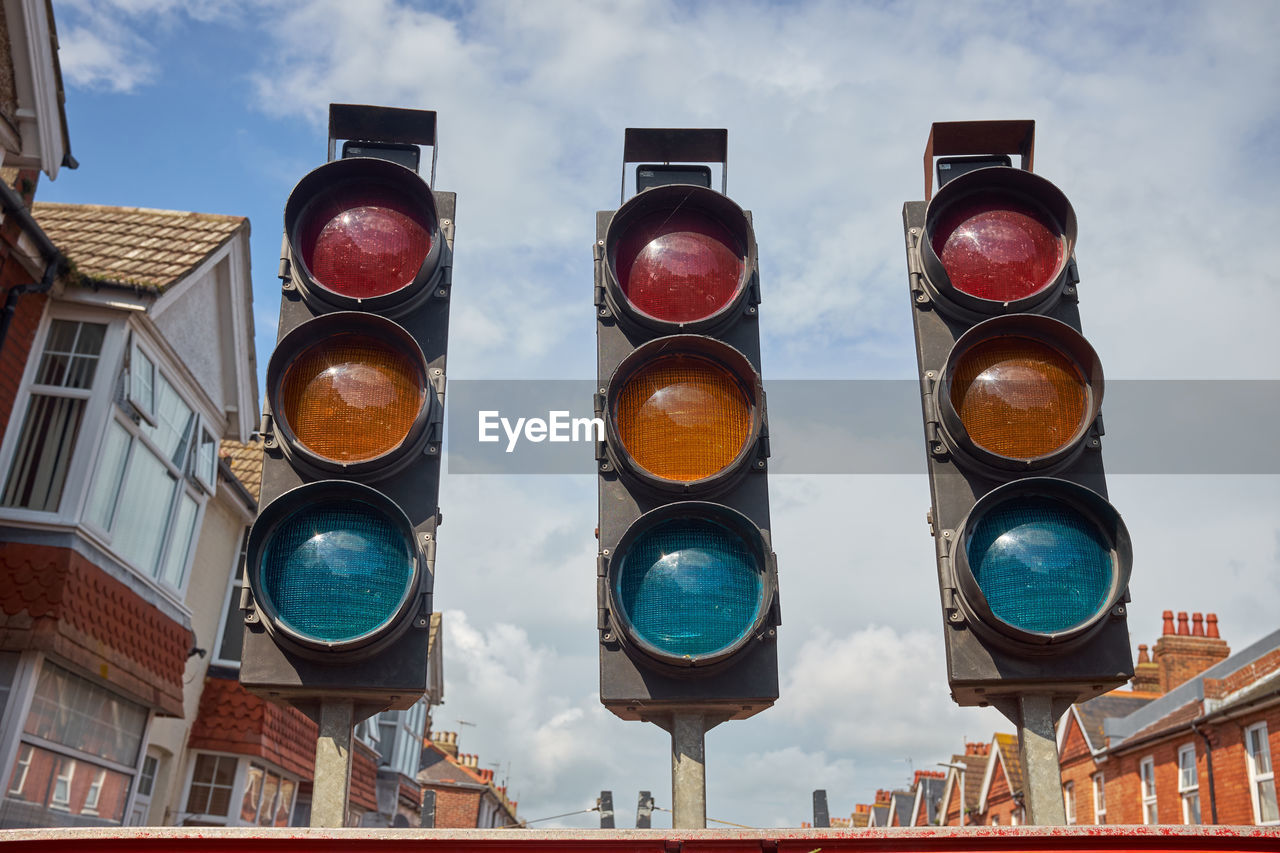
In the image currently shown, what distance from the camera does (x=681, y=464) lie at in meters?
3.83

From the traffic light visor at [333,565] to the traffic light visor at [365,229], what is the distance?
0.89 metres

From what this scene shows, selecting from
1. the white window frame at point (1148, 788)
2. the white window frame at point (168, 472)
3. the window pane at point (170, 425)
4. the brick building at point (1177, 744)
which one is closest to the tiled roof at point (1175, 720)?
the brick building at point (1177, 744)

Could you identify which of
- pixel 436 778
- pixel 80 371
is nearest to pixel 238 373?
pixel 80 371

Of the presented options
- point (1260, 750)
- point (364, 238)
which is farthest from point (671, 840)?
point (1260, 750)

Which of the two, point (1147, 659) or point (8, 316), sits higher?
point (1147, 659)

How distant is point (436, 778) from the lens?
45688 mm

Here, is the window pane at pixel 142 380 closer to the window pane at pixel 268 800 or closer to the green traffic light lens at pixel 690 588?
the window pane at pixel 268 800

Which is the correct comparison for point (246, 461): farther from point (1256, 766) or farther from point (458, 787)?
point (458, 787)

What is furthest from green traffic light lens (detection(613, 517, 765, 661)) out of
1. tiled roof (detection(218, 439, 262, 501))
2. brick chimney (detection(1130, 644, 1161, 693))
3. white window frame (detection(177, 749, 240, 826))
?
brick chimney (detection(1130, 644, 1161, 693))

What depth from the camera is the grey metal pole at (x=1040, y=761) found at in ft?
11.3

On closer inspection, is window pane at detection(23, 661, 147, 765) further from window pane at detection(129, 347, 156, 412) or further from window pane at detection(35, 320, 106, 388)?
window pane at detection(129, 347, 156, 412)

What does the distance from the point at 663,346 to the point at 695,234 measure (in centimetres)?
70

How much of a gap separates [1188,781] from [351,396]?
27.7 meters

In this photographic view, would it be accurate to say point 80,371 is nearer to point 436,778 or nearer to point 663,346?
point 663,346
